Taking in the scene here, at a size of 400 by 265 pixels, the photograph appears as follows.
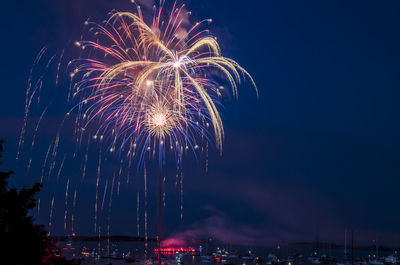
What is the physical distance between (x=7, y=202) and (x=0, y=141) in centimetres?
161

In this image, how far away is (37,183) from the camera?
A: 1170cm

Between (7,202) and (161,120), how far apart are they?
1053cm

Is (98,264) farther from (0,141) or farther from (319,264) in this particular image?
(0,141)

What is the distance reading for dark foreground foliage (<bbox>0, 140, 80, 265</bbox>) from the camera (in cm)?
1055

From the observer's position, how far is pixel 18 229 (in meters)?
10.9

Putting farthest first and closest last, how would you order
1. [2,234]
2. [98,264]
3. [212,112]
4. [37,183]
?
[98,264]
[212,112]
[37,183]
[2,234]

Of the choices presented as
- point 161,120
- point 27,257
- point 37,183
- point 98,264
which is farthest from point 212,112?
point 98,264

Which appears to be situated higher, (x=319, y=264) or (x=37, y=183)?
(x=37, y=183)

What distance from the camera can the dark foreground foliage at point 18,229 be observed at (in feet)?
34.6

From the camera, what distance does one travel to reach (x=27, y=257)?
10852mm

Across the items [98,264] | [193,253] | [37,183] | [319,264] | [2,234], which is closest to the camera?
[2,234]

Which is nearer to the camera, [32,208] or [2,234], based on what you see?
[2,234]

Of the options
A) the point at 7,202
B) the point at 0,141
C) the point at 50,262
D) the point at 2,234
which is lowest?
the point at 50,262

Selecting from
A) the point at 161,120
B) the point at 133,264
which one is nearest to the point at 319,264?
the point at 133,264
